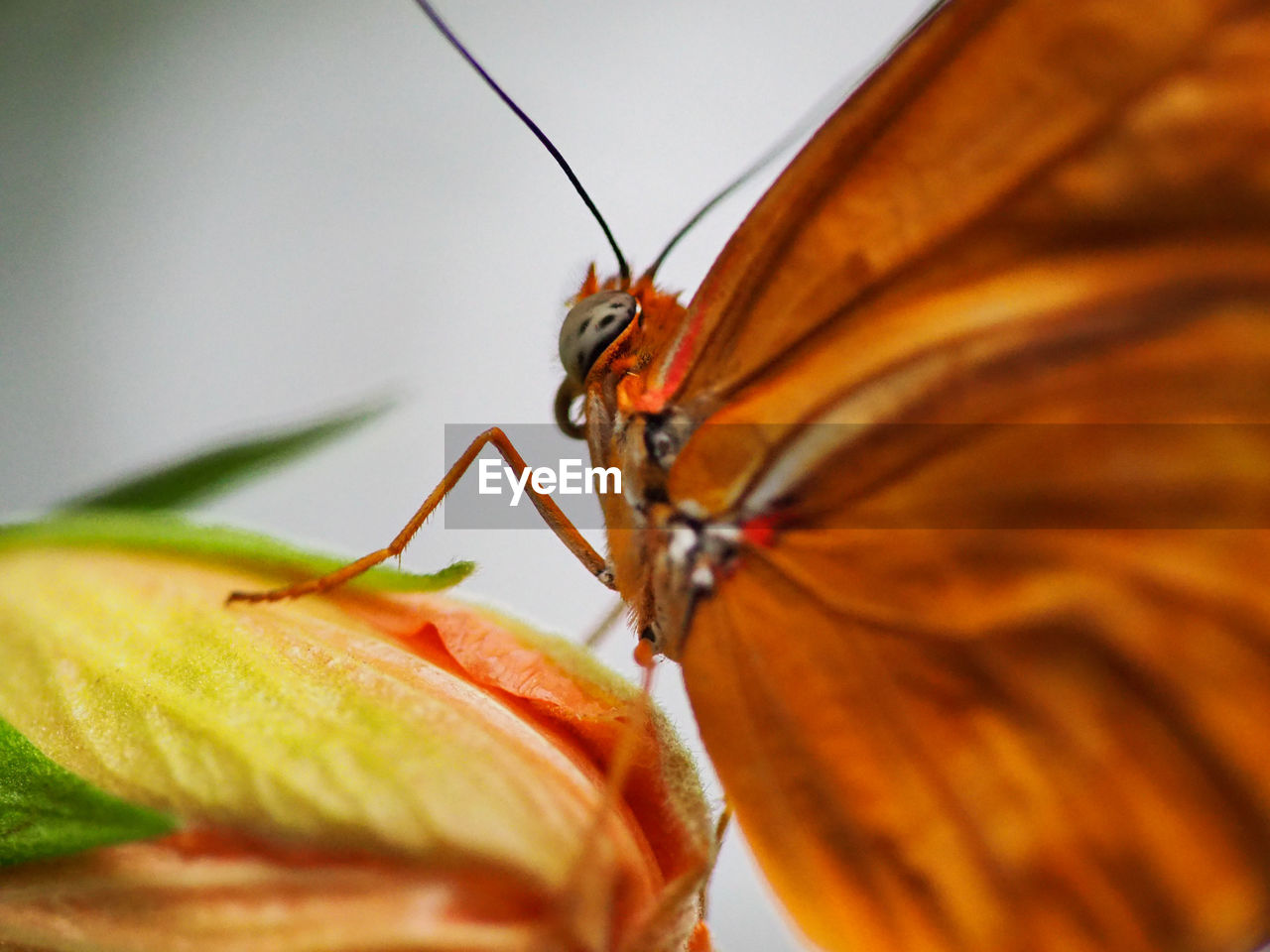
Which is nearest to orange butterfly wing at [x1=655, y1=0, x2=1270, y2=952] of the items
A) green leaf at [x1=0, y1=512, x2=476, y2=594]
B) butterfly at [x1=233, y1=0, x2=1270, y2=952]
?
butterfly at [x1=233, y1=0, x2=1270, y2=952]

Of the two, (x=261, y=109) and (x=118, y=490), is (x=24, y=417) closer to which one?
(x=261, y=109)

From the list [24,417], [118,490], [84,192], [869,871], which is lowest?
[869,871]

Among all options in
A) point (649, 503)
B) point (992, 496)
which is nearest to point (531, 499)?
point (649, 503)

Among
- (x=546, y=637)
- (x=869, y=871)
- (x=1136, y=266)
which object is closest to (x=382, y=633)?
(x=546, y=637)

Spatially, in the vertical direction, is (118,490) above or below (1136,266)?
above

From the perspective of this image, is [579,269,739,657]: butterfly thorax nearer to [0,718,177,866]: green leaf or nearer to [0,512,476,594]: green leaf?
[0,512,476,594]: green leaf
